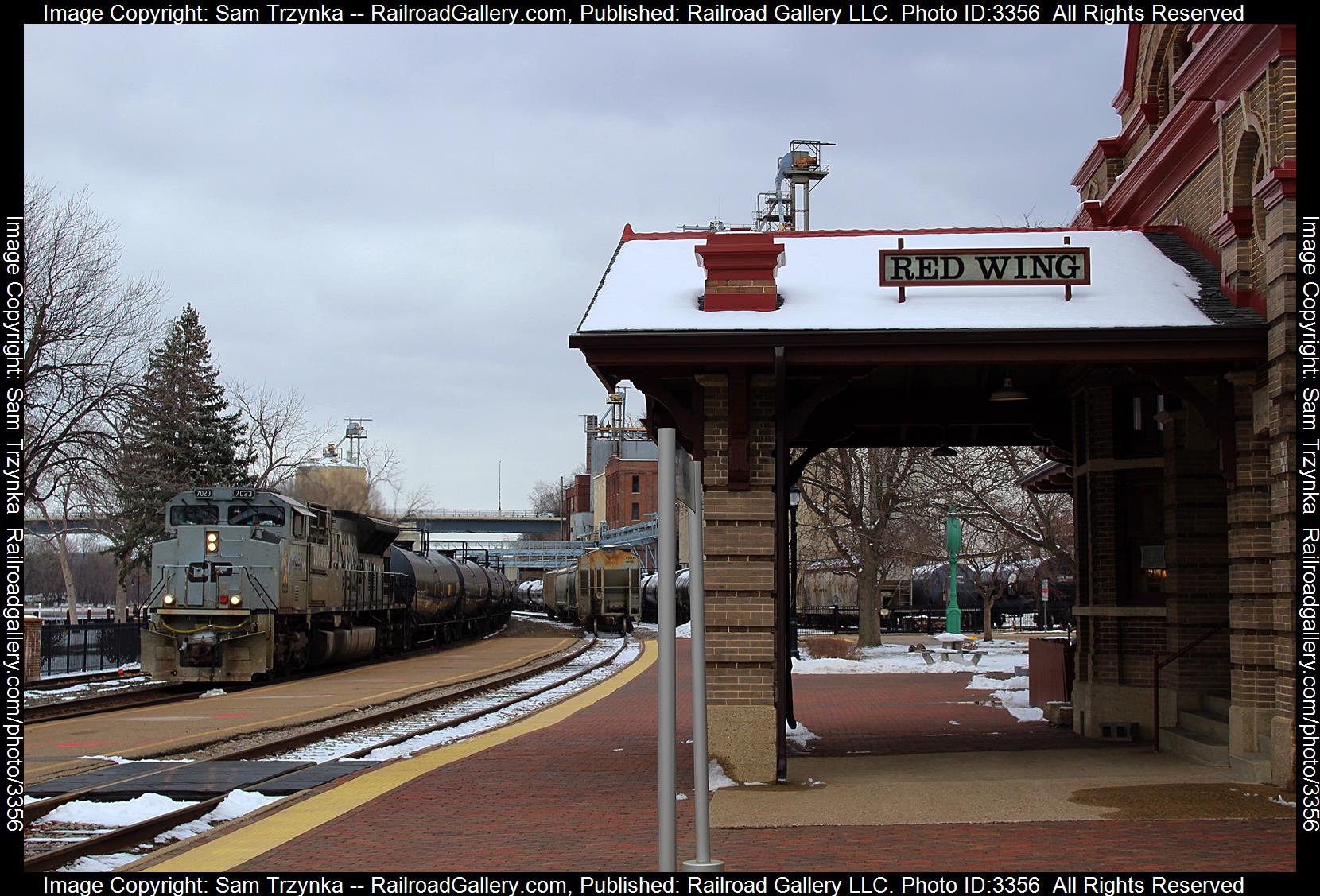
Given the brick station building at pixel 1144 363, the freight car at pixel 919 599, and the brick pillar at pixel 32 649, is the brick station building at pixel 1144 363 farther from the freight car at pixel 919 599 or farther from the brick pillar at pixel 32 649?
the freight car at pixel 919 599

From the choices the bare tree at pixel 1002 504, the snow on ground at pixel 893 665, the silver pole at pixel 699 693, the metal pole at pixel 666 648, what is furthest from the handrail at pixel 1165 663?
the snow on ground at pixel 893 665

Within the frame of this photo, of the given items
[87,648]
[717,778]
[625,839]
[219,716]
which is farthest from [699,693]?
[87,648]

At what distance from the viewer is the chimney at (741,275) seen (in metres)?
12.6

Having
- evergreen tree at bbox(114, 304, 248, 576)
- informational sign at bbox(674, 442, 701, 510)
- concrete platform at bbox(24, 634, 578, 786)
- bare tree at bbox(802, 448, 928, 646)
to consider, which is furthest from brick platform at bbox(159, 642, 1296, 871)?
evergreen tree at bbox(114, 304, 248, 576)

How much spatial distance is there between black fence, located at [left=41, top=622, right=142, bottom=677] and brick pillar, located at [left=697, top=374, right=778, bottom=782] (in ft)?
70.7

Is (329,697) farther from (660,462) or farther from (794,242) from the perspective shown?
(660,462)

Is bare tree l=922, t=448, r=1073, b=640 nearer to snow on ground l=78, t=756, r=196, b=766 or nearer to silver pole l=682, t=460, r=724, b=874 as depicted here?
snow on ground l=78, t=756, r=196, b=766

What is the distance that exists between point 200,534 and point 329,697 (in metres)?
5.04

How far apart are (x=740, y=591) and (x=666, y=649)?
5.78 metres

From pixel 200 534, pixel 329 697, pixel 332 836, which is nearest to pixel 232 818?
pixel 332 836

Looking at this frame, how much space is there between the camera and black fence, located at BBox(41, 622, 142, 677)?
30688mm

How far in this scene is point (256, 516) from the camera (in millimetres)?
27375
